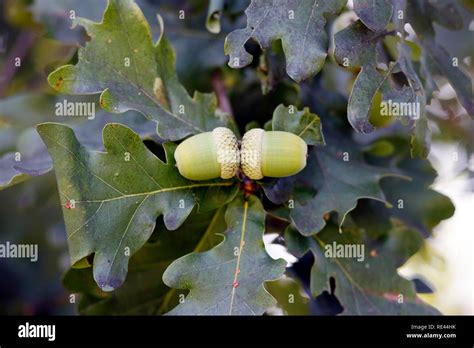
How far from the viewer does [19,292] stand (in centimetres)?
190

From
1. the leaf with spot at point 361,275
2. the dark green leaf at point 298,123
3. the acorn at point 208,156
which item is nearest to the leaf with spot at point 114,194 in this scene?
the acorn at point 208,156

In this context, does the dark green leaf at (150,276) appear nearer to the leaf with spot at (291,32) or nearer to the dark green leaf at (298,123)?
the dark green leaf at (298,123)

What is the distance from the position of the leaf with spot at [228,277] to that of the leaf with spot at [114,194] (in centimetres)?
8

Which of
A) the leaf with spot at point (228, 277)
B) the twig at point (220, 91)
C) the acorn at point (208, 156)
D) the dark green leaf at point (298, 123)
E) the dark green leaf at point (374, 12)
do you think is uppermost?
the dark green leaf at point (374, 12)

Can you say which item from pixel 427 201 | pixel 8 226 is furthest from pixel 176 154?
pixel 8 226

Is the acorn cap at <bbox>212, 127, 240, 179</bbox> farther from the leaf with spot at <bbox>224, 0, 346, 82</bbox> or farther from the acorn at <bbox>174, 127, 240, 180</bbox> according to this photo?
the leaf with spot at <bbox>224, 0, 346, 82</bbox>

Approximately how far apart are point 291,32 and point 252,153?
0.20 meters

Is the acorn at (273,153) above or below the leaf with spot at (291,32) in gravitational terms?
below

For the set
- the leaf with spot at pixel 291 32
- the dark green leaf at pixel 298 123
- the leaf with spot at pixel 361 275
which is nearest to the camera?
the leaf with spot at pixel 291 32

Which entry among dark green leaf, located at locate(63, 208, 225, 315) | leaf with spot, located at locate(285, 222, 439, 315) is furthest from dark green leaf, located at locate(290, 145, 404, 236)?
dark green leaf, located at locate(63, 208, 225, 315)

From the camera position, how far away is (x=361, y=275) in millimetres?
1324

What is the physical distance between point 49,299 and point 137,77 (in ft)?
2.97

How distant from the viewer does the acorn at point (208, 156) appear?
1.09m
